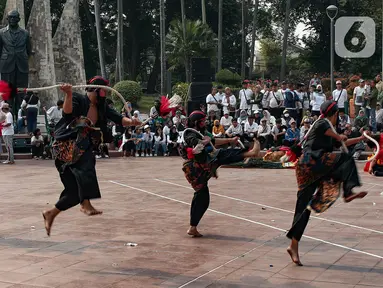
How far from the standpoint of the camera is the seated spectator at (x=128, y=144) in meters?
22.7

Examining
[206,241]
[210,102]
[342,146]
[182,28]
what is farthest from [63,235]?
[182,28]

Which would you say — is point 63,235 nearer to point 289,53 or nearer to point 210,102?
point 210,102

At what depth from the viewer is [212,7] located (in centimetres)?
5003

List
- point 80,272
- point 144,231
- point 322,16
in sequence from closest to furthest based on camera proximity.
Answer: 1. point 80,272
2. point 144,231
3. point 322,16

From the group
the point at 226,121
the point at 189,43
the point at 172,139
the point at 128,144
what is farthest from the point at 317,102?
the point at 189,43

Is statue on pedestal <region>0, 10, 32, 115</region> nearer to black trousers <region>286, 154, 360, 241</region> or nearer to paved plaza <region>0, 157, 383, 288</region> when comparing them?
paved plaza <region>0, 157, 383, 288</region>

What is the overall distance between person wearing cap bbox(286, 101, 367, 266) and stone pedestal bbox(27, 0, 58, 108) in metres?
19.7

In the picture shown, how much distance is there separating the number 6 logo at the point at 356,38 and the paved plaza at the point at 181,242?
99.2 ft

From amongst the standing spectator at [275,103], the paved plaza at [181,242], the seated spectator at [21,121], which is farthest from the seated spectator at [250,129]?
the paved plaza at [181,242]

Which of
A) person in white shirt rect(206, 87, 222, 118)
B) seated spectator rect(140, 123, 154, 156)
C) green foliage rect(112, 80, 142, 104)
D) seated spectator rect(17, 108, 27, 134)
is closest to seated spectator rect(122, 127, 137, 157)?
seated spectator rect(140, 123, 154, 156)

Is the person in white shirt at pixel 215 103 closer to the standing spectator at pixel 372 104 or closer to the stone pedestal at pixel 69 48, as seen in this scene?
the standing spectator at pixel 372 104

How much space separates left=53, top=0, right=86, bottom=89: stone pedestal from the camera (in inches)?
1144

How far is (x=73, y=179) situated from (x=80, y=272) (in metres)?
1.41

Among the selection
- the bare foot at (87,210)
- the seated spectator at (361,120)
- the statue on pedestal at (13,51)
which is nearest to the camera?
the bare foot at (87,210)
